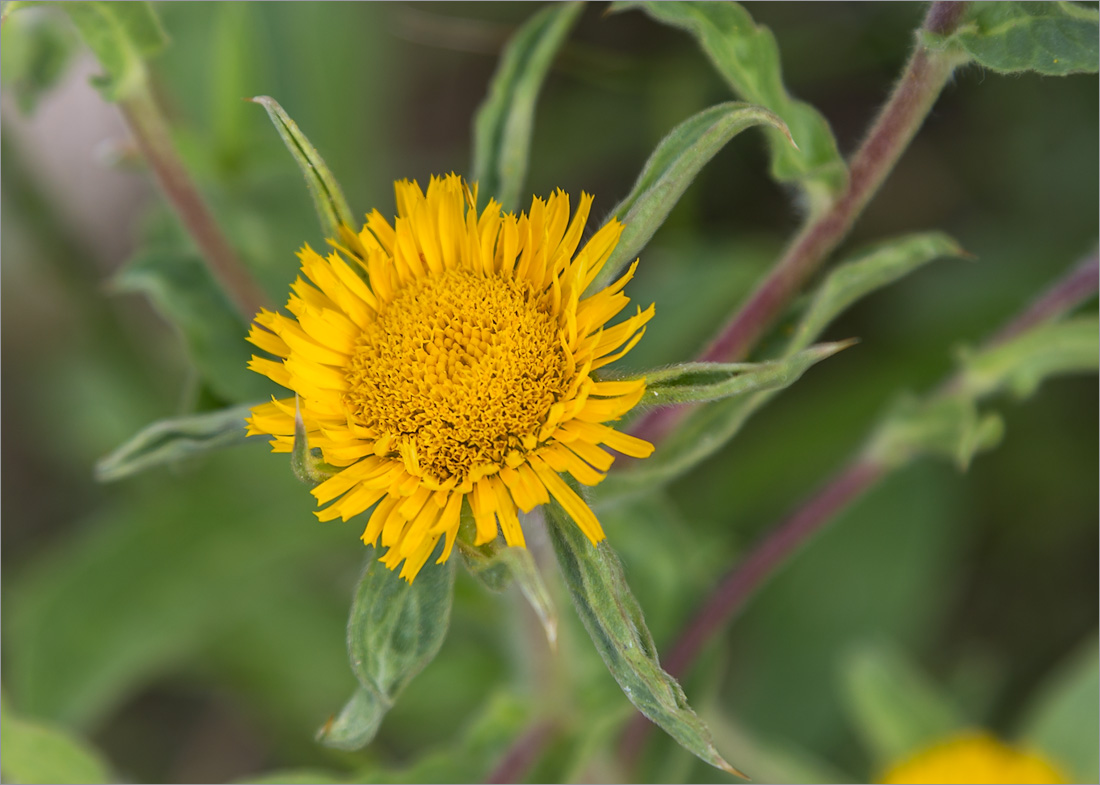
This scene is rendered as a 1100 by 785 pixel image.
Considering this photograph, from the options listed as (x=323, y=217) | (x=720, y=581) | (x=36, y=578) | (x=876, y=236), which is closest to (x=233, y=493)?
(x=36, y=578)

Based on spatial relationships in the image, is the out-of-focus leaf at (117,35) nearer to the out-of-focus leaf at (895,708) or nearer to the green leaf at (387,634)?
the green leaf at (387,634)

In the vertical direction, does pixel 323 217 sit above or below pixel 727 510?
above

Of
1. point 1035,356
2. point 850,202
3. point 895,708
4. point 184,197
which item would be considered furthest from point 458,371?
point 895,708

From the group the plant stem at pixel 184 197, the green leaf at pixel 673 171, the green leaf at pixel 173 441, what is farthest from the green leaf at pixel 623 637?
the plant stem at pixel 184 197

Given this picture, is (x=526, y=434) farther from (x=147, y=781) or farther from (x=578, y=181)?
(x=147, y=781)

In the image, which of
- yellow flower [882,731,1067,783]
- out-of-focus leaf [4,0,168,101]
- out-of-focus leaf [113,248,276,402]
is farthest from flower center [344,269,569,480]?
yellow flower [882,731,1067,783]

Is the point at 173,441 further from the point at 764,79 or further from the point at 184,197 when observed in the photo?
the point at 764,79

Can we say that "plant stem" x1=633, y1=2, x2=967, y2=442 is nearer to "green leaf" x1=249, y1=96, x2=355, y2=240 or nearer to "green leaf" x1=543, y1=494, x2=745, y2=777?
"green leaf" x1=543, y1=494, x2=745, y2=777
